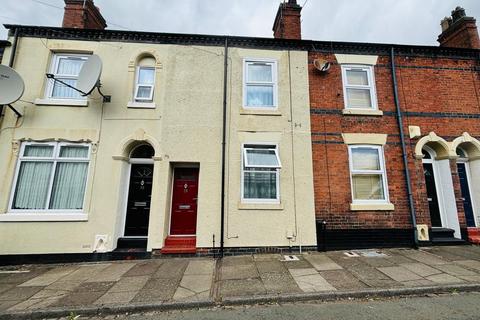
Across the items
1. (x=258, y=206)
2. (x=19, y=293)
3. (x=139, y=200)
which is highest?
(x=139, y=200)

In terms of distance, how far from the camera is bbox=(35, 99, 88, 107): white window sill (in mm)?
6449

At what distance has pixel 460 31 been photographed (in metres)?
8.17

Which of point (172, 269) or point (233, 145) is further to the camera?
point (233, 145)

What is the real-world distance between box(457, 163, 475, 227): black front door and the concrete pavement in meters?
1.56

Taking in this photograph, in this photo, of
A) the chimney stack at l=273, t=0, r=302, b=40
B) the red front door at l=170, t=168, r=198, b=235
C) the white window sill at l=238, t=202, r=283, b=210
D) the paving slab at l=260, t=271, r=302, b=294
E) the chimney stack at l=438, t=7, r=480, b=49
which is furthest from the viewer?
the chimney stack at l=438, t=7, r=480, b=49

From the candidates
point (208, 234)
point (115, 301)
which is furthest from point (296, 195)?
point (115, 301)

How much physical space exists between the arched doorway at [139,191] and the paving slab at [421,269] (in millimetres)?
6732

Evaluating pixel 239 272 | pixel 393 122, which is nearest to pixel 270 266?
pixel 239 272

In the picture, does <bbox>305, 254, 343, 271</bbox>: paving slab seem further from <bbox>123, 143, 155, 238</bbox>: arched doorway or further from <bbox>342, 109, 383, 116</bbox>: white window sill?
<bbox>123, 143, 155, 238</bbox>: arched doorway

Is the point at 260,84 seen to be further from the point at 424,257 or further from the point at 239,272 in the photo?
the point at 424,257

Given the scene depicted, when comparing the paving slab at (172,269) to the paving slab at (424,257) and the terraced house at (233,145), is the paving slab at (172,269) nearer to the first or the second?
the terraced house at (233,145)

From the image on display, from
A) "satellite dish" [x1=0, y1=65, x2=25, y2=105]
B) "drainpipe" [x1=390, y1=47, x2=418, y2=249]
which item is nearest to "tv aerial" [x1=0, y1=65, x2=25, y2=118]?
"satellite dish" [x1=0, y1=65, x2=25, y2=105]

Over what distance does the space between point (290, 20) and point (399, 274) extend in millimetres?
8139

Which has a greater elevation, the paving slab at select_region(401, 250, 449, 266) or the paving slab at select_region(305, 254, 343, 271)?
the paving slab at select_region(401, 250, 449, 266)
